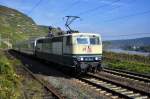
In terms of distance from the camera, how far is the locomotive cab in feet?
68.8

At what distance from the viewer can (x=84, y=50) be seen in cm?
2127

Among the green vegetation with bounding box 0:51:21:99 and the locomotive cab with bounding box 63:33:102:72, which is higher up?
the locomotive cab with bounding box 63:33:102:72

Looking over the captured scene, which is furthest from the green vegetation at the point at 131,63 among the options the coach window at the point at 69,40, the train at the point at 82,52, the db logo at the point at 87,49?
the coach window at the point at 69,40

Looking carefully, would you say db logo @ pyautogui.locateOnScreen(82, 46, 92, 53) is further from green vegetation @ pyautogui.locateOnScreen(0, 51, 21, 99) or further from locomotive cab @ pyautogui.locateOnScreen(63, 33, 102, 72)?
green vegetation @ pyautogui.locateOnScreen(0, 51, 21, 99)

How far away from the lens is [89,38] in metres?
21.8

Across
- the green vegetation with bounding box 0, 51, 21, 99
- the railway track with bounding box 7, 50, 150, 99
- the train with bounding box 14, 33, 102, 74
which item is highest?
the train with bounding box 14, 33, 102, 74

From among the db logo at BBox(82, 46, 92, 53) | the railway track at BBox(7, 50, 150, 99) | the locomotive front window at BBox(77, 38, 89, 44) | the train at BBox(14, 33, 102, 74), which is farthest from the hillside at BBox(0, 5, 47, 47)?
the railway track at BBox(7, 50, 150, 99)

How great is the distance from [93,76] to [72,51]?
2.12 meters

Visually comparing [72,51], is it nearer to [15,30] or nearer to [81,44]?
[81,44]

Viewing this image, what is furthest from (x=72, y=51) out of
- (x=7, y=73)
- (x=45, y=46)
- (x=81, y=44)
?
(x=45, y=46)

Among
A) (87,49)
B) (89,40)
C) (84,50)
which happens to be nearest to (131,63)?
(89,40)

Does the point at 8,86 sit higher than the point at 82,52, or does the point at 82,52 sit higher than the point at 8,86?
the point at 82,52

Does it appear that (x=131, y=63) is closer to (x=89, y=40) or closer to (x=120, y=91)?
(x=89, y=40)

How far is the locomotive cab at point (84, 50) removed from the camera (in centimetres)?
2097
